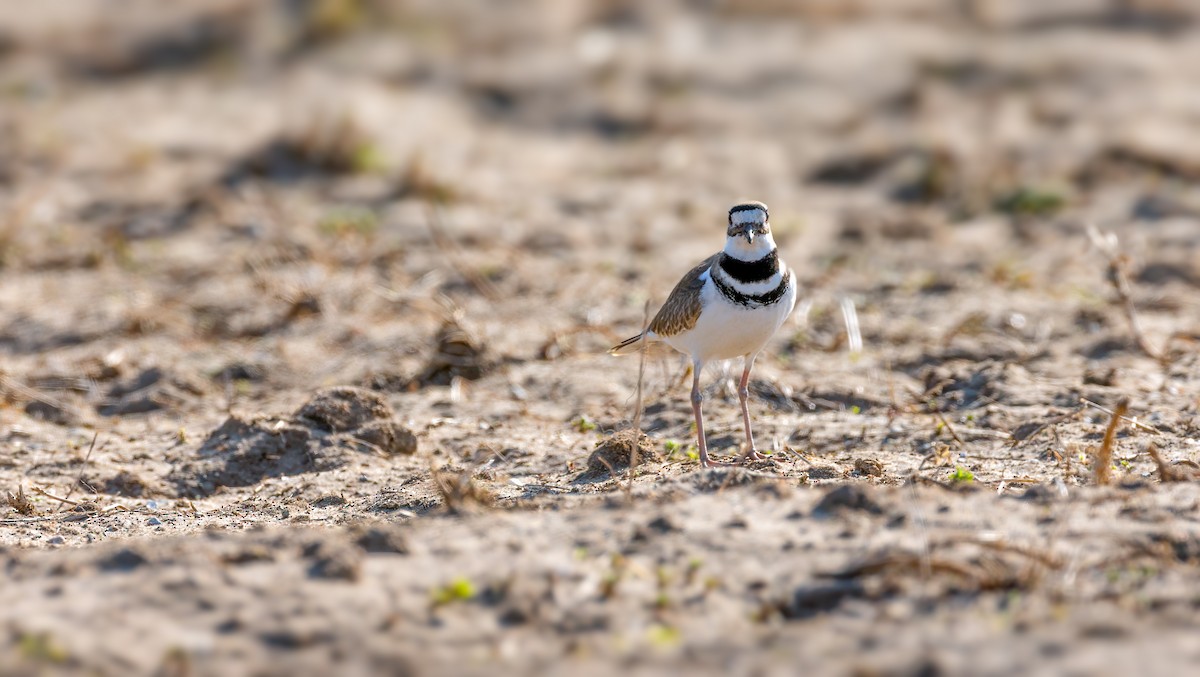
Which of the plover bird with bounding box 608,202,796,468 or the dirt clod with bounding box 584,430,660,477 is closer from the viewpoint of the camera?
the plover bird with bounding box 608,202,796,468

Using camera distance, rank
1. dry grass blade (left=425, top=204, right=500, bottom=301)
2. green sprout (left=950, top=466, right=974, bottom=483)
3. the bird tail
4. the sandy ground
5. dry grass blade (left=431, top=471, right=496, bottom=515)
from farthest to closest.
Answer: dry grass blade (left=425, top=204, right=500, bottom=301) → the bird tail → green sprout (left=950, top=466, right=974, bottom=483) → dry grass blade (left=431, top=471, right=496, bottom=515) → the sandy ground

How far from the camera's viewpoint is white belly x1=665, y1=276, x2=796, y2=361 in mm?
5398

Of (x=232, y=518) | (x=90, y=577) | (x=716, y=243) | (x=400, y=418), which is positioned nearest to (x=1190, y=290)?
(x=716, y=243)

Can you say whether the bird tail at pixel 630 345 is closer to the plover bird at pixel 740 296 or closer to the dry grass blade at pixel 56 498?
the plover bird at pixel 740 296

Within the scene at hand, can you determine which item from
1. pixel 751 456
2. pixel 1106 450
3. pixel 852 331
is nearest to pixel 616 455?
pixel 751 456

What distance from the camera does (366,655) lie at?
140 inches

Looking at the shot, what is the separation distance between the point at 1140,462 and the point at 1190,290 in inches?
147

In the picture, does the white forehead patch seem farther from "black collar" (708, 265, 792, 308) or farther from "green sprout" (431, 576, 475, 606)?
"green sprout" (431, 576, 475, 606)

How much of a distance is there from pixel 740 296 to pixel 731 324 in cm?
13

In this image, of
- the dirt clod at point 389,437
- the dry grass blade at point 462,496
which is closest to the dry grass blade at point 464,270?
the dirt clod at point 389,437

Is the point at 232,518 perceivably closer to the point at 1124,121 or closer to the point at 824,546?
the point at 824,546

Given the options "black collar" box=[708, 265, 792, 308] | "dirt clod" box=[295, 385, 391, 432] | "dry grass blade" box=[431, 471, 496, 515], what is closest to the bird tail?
"black collar" box=[708, 265, 792, 308]

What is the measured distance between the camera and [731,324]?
542cm

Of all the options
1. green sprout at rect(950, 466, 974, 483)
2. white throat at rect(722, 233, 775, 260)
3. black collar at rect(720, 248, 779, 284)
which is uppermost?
white throat at rect(722, 233, 775, 260)
